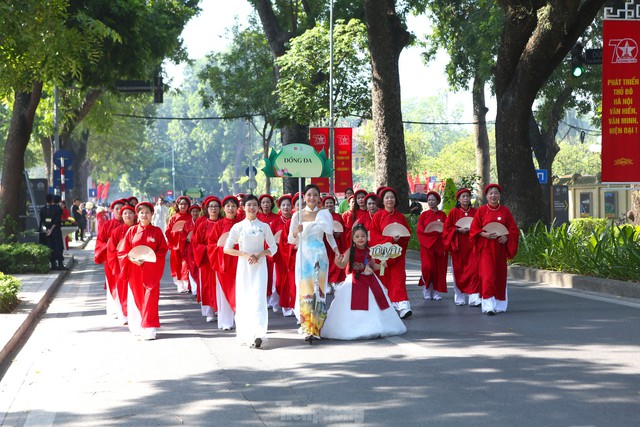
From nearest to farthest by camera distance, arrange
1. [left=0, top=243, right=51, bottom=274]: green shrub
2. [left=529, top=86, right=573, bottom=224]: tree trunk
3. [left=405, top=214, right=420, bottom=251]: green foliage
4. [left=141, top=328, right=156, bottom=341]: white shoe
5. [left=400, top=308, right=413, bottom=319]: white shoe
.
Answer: [left=141, top=328, right=156, bottom=341]: white shoe, [left=400, top=308, right=413, bottom=319]: white shoe, [left=0, top=243, right=51, bottom=274]: green shrub, [left=405, top=214, right=420, bottom=251]: green foliage, [left=529, top=86, right=573, bottom=224]: tree trunk

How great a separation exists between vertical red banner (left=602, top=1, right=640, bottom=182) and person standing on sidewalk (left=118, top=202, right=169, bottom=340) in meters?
8.03

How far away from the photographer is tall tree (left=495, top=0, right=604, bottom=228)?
21.5 metres

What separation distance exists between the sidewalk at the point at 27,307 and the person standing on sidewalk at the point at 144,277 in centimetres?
136

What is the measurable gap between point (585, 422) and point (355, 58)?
32.4 m

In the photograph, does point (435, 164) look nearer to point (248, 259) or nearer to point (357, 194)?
point (357, 194)

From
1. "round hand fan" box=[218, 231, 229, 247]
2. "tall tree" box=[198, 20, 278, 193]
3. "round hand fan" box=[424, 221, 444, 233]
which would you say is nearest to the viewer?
"round hand fan" box=[218, 231, 229, 247]

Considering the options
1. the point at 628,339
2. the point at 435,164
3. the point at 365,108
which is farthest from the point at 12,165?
the point at 435,164

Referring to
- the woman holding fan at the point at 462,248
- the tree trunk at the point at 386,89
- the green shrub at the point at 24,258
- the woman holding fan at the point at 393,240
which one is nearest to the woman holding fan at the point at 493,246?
the woman holding fan at the point at 462,248

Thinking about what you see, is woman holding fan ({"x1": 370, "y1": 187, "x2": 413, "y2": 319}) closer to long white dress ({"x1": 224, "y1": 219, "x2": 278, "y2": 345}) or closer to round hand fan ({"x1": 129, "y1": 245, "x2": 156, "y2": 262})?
long white dress ({"x1": 224, "y1": 219, "x2": 278, "y2": 345})

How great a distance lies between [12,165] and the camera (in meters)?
23.5

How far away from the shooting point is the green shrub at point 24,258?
2184 centimetres

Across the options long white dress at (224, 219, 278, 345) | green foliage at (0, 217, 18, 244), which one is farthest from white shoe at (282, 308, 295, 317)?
green foliage at (0, 217, 18, 244)

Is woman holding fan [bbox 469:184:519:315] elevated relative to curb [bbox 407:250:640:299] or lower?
elevated

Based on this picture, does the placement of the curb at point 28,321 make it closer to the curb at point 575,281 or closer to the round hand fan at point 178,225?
the round hand fan at point 178,225
